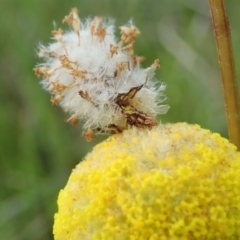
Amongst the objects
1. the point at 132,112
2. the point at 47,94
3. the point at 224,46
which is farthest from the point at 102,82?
the point at 47,94

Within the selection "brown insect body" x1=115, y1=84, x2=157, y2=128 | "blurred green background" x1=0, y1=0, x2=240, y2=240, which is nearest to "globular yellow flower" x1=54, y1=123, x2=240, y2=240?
"brown insect body" x1=115, y1=84, x2=157, y2=128

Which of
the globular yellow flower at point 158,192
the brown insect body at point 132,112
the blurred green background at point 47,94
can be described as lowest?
the globular yellow flower at point 158,192

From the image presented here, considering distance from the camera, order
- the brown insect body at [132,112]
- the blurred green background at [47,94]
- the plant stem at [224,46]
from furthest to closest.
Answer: the blurred green background at [47,94]
the brown insect body at [132,112]
the plant stem at [224,46]

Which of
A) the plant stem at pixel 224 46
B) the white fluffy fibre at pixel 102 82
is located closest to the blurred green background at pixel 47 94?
the white fluffy fibre at pixel 102 82

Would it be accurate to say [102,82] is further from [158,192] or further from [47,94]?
[47,94]

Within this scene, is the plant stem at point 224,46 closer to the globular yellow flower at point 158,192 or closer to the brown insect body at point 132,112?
the globular yellow flower at point 158,192

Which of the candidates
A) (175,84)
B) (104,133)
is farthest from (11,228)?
(104,133)
